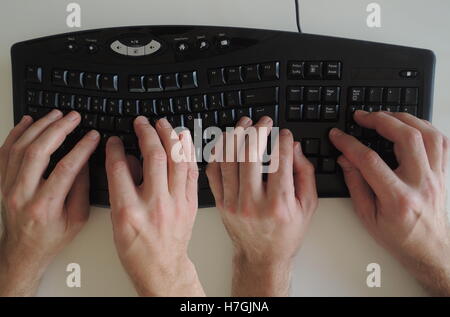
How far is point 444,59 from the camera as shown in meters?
0.71

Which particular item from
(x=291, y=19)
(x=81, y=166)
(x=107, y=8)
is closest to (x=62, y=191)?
(x=81, y=166)

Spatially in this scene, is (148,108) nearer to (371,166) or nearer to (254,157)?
(254,157)

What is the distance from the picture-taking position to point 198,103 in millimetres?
646

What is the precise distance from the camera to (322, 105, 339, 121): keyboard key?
25.5 inches

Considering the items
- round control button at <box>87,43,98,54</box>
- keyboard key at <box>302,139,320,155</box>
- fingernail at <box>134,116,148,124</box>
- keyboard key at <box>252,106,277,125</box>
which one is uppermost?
round control button at <box>87,43,98,54</box>

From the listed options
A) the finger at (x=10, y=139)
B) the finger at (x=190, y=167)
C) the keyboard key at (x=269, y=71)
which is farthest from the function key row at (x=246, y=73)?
the finger at (x=10, y=139)

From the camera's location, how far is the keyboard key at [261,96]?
64 centimetres

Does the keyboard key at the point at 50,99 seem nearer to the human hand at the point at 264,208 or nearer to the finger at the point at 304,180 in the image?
the human hand at the point at 264,208

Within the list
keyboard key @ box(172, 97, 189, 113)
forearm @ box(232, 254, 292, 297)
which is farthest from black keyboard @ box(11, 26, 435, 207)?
forearm @ box(232, 254, 292, 297)

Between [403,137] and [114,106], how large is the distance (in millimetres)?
460

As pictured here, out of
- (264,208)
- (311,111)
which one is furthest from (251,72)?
(264,208)

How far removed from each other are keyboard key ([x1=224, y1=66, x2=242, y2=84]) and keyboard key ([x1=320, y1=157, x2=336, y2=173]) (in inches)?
7.5

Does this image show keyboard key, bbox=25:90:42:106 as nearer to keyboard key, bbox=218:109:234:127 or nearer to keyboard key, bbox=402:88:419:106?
keyboard key, bbox=218:109:234:127
